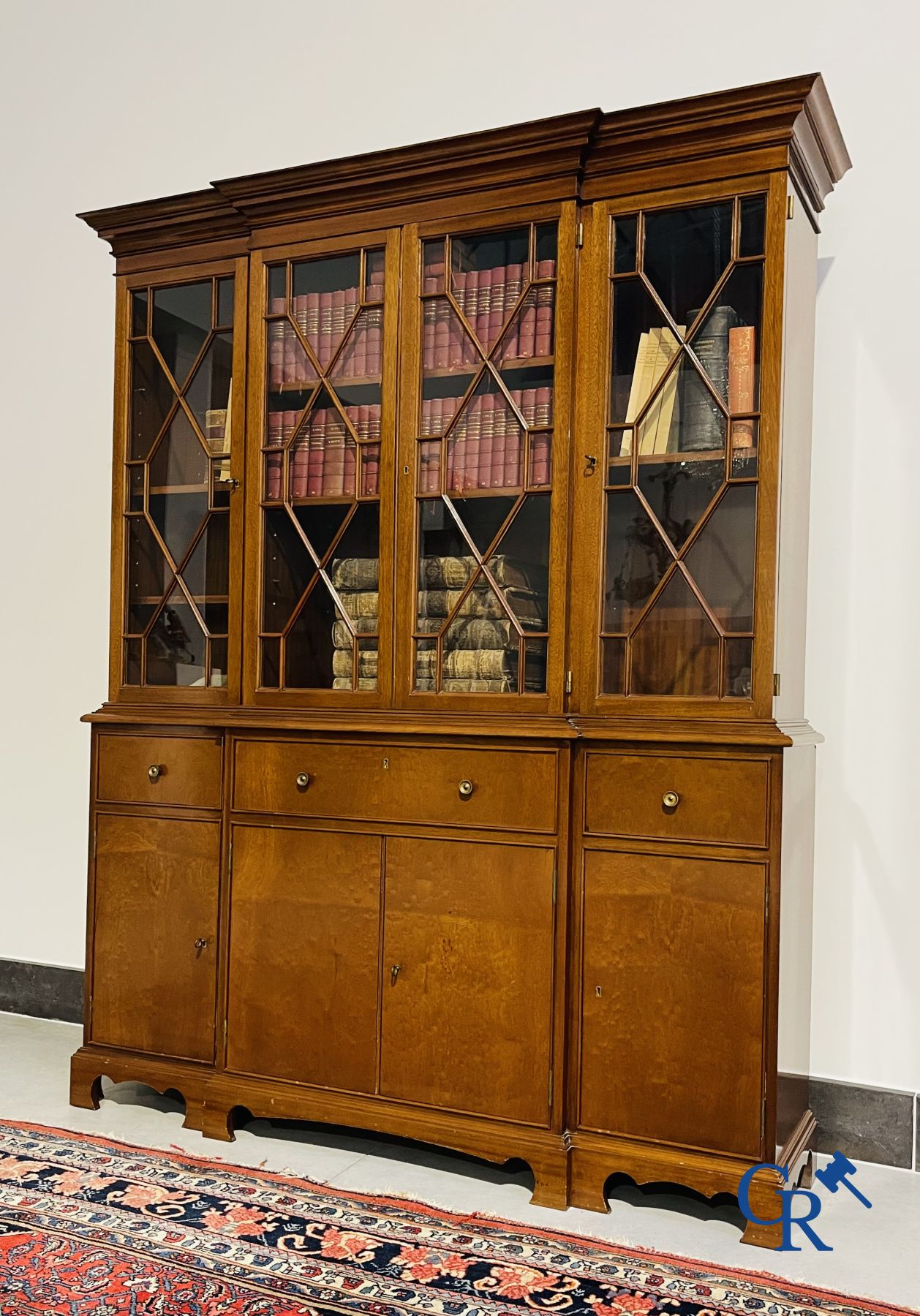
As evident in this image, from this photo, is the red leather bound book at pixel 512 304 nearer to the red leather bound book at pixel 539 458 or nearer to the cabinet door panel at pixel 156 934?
the red leather bound book at pixel 539 458

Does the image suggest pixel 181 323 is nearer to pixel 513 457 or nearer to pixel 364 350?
pixel 364 350

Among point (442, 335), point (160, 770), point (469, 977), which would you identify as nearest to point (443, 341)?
point (442, 335)

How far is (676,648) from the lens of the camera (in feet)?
8.02

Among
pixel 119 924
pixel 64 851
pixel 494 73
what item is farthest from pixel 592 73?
pixel 64 851

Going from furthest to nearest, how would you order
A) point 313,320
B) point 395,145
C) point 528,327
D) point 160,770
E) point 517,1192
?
point 395,145 < point 160,770 < point 313,320 < point 528,327 < point 517,1192

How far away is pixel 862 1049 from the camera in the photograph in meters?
2.73

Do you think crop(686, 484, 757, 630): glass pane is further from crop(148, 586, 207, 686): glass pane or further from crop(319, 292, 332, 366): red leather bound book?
crop(148, 586, 207, 686): glass pane

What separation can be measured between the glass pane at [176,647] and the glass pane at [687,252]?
1370mm

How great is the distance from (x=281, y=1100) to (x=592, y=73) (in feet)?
8.75

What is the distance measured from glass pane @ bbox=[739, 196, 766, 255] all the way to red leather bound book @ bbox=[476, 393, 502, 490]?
1.98ft

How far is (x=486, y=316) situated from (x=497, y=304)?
3 cm

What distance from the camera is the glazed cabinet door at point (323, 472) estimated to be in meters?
2.71

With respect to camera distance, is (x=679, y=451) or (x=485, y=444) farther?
(x=485, y=444)

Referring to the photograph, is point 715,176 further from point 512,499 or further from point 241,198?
point 241,198
